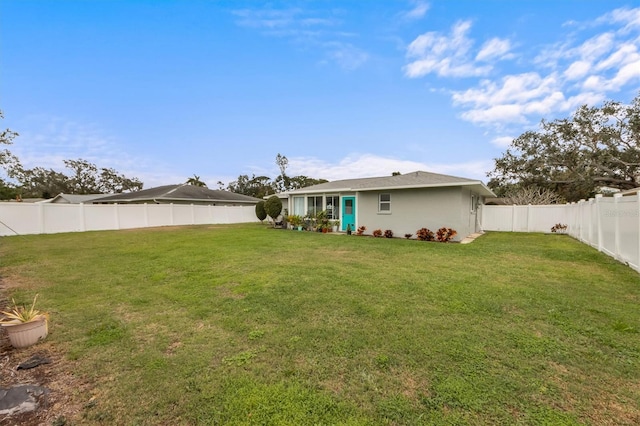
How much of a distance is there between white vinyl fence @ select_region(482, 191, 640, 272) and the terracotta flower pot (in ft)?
33.6

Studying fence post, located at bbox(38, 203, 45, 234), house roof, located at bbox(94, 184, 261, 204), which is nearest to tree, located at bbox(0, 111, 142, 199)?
house roof, located at bbox(94, 184, 261, 204)

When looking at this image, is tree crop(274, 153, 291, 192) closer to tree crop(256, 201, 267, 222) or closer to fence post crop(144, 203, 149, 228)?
tree crop(256, 201, 267, 222)

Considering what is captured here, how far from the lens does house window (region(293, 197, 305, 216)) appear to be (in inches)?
680

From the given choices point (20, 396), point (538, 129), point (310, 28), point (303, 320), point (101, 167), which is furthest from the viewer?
point (101, 167)

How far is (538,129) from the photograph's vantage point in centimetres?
2270

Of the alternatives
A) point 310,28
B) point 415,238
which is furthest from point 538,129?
point 310,28

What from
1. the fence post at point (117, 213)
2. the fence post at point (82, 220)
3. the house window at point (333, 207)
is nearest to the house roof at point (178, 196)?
the fence post at point (117, 213)

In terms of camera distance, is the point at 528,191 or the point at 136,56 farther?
the point at 528,191

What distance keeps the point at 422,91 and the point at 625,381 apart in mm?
13020

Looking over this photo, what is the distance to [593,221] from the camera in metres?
9.21

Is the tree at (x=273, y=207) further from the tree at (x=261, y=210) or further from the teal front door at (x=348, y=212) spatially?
the teal front door at (x=348, y=212)

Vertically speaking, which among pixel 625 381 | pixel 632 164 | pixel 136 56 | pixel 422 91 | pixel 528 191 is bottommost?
pixel 625 381

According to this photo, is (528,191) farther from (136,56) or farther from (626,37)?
(136,56)

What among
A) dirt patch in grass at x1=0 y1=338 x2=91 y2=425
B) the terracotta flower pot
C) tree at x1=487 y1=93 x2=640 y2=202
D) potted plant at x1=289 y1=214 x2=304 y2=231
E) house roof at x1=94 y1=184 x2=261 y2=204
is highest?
tree at x1=487 y1=93 x2=640 y2=202
